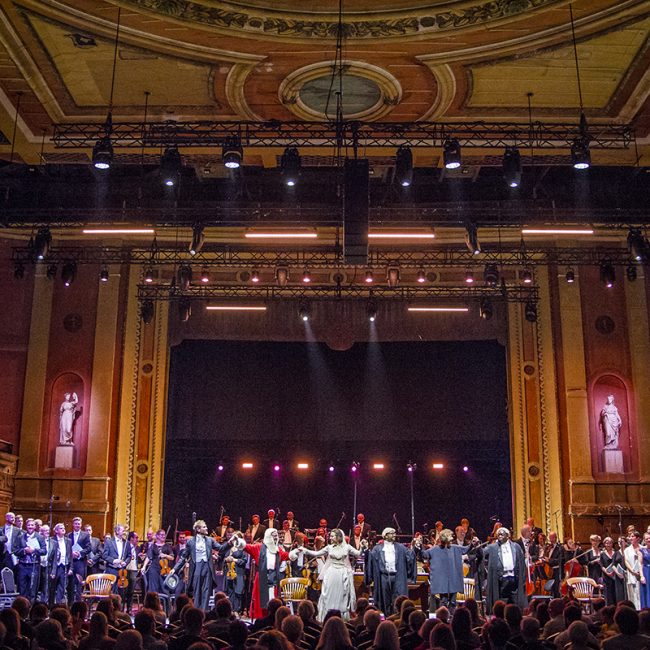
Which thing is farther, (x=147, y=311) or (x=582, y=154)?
(x=147, y=311)

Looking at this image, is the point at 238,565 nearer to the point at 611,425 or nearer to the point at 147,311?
the point at 147,311

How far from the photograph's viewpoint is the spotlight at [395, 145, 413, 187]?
1202 centimetres

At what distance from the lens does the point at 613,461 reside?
1708 centimetres

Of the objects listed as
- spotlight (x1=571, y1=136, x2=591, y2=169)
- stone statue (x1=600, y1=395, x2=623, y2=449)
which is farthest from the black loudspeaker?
stone statue (x1=600, y1=395, x2=623, y2=449)

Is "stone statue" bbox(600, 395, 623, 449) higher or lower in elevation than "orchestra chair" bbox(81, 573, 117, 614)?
higher

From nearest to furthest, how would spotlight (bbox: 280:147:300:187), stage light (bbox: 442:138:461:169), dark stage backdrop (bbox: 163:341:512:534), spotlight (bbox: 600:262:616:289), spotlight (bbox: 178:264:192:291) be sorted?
stage light (bbox: 442:138:461:169), spotlight (bbox: 280:147:300:187), spotlight (bbox: 600:262:616:289), spotlight (bbox: 178:264:192:291), dark stage backdrop (bbox: 163:341:512:534)

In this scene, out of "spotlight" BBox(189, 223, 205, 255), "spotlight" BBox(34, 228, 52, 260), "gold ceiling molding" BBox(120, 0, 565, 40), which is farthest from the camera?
"spotlight" BBox(189, 223, 205, 255)

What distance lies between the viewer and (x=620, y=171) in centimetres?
1449

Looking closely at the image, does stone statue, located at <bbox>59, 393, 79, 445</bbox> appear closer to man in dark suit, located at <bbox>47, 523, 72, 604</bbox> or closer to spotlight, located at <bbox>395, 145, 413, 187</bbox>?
man in dark suit, located at <bbox>47, 523, 72, 604</bbox>

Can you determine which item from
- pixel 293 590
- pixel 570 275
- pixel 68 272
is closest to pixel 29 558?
pixel 293 590

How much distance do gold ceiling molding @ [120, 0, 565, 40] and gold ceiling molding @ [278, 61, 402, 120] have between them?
878 mm

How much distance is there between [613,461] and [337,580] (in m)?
8.67

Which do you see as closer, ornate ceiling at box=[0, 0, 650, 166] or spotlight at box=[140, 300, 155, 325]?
ornate ceiling at box=[0, 0, 650, 166]

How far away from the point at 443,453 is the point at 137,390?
737cm
